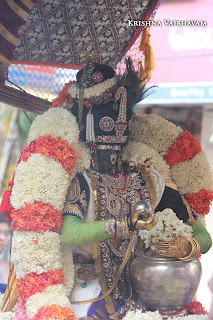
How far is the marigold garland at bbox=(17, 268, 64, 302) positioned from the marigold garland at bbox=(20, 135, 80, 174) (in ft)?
1.80

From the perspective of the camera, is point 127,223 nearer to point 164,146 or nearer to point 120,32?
point 164,146

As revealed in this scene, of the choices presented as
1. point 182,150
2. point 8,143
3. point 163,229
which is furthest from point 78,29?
point 8,143

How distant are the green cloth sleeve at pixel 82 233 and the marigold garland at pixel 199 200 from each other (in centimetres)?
92

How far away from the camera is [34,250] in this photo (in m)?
2.01

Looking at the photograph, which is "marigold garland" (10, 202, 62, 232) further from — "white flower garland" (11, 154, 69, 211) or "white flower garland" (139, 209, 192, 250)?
"white flower garland" (139, 209, 192, 250)

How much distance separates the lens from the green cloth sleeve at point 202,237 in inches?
95.3

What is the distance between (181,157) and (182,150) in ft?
0.16

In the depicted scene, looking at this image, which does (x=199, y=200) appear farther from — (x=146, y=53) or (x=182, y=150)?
(x=146, y=53)

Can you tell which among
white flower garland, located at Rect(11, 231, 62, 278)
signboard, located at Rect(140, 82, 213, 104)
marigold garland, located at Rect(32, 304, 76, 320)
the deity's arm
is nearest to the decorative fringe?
the deity's arm

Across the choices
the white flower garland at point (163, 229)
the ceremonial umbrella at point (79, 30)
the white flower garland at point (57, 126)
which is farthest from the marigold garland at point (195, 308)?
the ceremonial umbrella at point (79, 30)

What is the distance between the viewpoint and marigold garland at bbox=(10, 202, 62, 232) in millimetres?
1980

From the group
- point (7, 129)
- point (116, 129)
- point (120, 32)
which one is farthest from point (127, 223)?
point (7, 129)

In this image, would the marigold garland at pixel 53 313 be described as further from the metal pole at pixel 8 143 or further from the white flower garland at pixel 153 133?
the metal pole at pixel 8 143

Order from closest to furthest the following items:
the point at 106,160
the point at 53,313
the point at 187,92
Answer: the point at 53,313 < the point at 106,160 < the point at 187,92
